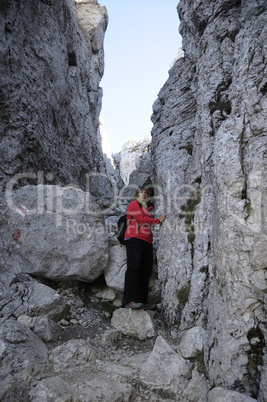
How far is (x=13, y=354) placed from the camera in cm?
582

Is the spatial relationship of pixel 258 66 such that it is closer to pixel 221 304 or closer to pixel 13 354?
pixel 221 304

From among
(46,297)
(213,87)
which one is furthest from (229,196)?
(46,297)

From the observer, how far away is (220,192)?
21.8 feet

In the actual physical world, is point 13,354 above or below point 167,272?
below

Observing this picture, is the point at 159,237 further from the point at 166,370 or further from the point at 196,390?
the point at 196,390

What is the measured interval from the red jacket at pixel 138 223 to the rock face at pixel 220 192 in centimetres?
76

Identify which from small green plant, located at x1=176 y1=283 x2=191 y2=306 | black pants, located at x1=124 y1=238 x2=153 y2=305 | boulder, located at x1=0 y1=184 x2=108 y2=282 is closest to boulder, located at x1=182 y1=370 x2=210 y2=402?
small green plant, located at x1=176 y1=283 x2=191 y2=306

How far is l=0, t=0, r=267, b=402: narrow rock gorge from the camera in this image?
555cm

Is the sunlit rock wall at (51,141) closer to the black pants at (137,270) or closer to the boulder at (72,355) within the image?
the black pants at (137,270)

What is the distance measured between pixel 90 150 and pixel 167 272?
475 inches

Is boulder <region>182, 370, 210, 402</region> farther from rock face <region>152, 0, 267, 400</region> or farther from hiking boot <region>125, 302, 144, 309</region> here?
hiking boot <region>125, 302, 144, 309</region>

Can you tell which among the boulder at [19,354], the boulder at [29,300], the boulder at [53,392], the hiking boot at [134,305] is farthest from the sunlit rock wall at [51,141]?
the boulder at [53,392]

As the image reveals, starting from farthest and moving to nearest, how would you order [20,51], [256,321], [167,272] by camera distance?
[20,51] → [167,272] → [256,321]

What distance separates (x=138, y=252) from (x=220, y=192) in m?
3.15
